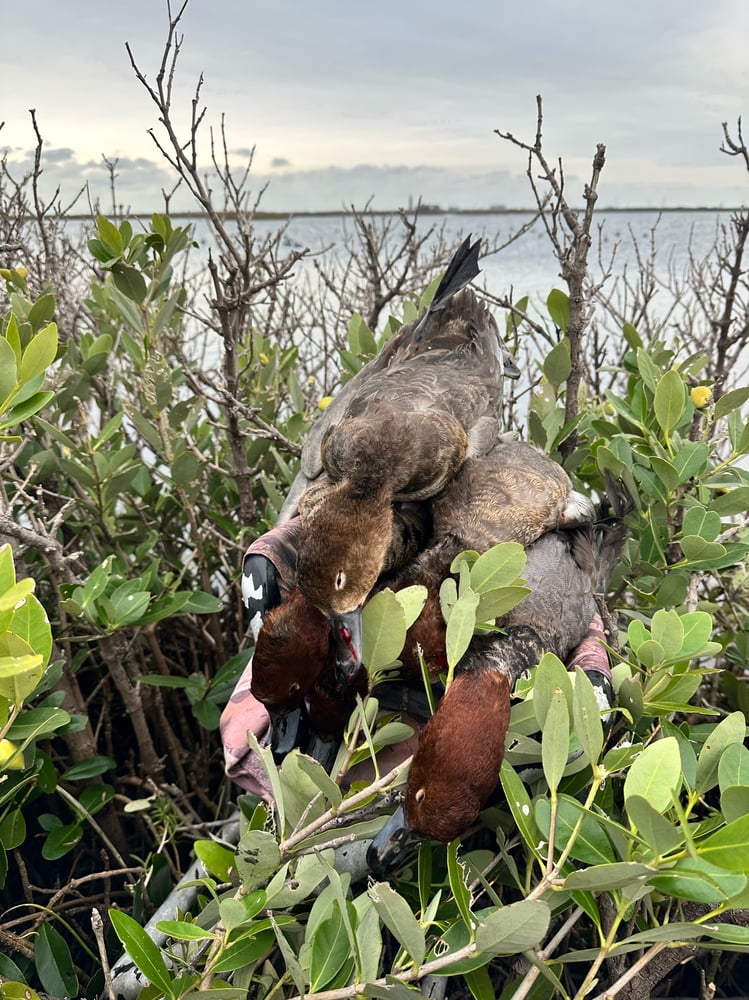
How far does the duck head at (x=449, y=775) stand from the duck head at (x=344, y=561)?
238 millimetres

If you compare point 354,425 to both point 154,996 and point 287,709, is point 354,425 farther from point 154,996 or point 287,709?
point 154,996

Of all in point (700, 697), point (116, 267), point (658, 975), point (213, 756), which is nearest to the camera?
point (658, 975)

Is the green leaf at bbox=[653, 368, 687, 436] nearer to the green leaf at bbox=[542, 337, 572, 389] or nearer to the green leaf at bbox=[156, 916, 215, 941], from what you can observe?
the green leaf at bbox=[542, 337, 572, 389]

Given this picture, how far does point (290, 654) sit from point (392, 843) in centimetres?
38

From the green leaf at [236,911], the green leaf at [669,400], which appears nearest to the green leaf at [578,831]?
the green leaf at [236,911]

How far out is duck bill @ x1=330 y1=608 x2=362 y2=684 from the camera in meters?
1.32

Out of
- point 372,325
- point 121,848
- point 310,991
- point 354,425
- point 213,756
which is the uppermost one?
point 372,325

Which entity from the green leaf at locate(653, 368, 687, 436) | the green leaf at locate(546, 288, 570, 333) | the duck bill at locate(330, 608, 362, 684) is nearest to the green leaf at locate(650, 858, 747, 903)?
the duck bill at locate(330, 608, 362, 684)

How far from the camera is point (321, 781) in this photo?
91 centimetres

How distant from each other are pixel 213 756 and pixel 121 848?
343 mm

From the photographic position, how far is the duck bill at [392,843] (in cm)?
113

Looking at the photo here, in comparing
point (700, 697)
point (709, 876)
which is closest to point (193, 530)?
point (700, 697)

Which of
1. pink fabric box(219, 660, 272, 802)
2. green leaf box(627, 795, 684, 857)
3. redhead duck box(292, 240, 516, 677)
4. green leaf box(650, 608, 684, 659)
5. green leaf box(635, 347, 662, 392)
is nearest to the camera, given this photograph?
green leaf box(627, 795, 684, 857)

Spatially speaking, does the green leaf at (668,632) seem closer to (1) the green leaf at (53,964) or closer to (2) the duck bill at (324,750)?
(2) the duck bill at (324,750)
